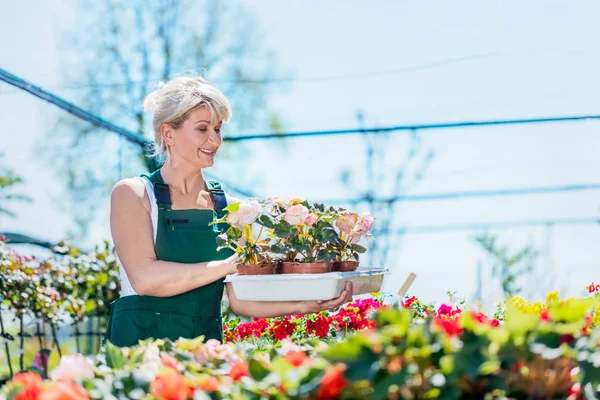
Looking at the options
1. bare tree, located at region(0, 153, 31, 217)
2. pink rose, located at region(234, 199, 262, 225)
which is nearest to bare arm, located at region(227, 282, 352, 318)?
pink rose, located at region(234, 199, 262, 225)

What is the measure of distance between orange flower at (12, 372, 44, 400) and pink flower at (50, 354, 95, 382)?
0.17 feet

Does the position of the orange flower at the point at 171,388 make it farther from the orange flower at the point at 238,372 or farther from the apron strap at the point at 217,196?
the apron strap at the point at 217,196

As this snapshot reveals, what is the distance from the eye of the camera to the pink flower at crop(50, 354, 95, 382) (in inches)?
43.8

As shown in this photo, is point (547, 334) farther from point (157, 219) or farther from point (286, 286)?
point (157, 219)

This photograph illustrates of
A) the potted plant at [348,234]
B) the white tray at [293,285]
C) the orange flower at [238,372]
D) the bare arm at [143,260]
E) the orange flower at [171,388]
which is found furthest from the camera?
the bare arm at [143,260]

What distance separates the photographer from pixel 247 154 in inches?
497

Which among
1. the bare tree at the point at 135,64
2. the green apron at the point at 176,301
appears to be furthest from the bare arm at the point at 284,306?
the bare tree at the point at 135,64

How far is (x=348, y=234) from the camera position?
1977mm

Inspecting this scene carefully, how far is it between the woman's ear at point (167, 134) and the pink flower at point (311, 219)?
67 cm

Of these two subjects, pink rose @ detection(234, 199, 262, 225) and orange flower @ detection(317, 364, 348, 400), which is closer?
orange flower @ detection(317, 364, 348, 400)

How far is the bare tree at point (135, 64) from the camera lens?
38.9 feet

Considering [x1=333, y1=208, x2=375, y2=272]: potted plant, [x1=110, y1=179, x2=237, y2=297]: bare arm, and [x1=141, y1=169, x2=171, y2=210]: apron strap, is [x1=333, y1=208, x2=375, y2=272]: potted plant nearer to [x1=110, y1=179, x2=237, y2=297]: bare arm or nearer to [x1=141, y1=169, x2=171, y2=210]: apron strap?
[x1=110, y1=179, x2=237, y2=297]: bare arm

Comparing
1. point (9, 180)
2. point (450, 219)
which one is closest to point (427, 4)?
point (450, 219)

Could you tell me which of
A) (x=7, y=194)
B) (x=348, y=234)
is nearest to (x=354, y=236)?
(x=348, y=234)
